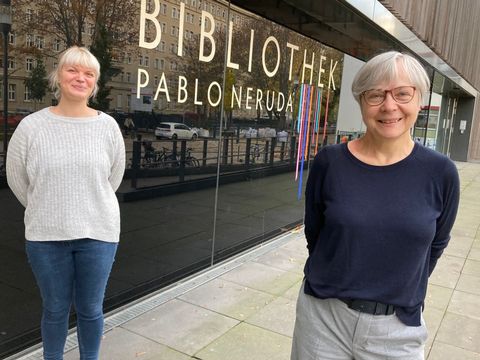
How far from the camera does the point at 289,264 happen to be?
5035 mm

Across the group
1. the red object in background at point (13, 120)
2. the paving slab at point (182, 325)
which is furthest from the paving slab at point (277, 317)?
the red object in background at point (13, 120)

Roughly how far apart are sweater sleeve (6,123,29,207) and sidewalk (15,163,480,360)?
134 cm

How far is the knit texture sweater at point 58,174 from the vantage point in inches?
84.4

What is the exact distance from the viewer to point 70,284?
2.34m

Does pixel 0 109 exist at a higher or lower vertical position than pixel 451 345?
higher

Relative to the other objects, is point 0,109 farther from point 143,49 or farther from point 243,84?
point 243,84

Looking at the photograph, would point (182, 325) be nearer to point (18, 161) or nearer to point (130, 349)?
point (130, 349)

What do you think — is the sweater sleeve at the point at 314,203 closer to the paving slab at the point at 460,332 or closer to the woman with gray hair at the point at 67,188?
the woman with gray hair at the point at 67,188

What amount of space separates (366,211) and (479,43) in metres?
17.9

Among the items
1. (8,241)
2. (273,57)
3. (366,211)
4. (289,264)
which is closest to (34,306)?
(8,241)

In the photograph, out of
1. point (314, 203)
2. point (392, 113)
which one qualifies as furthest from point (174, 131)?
point (392, 113)

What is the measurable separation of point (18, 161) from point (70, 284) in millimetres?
678

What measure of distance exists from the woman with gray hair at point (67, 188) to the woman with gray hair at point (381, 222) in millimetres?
1182

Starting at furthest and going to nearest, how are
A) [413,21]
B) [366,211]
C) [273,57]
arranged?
[413,21] → [273,57] → [366,211]
